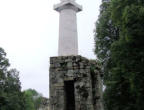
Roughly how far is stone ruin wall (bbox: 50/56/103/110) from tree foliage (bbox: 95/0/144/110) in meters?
5.23

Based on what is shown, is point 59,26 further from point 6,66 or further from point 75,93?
point 75,93

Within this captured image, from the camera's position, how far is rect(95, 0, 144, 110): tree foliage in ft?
39.5

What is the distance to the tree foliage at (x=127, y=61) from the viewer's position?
1203 cm

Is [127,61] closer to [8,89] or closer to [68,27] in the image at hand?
[68,27]

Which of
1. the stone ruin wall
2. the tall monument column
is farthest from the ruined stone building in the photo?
the tall monument column

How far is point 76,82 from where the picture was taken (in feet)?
22.5

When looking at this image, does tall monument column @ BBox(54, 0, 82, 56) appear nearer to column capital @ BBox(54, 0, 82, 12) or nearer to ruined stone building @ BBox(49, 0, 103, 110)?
column capital @ BBox(54, 0, 82, 12)

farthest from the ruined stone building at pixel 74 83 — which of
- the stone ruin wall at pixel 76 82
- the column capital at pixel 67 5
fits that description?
the column capital at pixel 67 5

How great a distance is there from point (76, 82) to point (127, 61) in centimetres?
637

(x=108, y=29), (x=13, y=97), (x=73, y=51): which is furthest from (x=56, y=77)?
(x=13, y=97)

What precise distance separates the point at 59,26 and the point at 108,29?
12.5 ft

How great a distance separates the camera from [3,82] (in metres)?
21.9

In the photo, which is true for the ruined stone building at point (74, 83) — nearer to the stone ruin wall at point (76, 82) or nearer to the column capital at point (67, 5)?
the stone ruin wall at point (76, 82)

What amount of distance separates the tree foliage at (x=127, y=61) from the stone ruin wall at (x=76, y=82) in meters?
5.23
